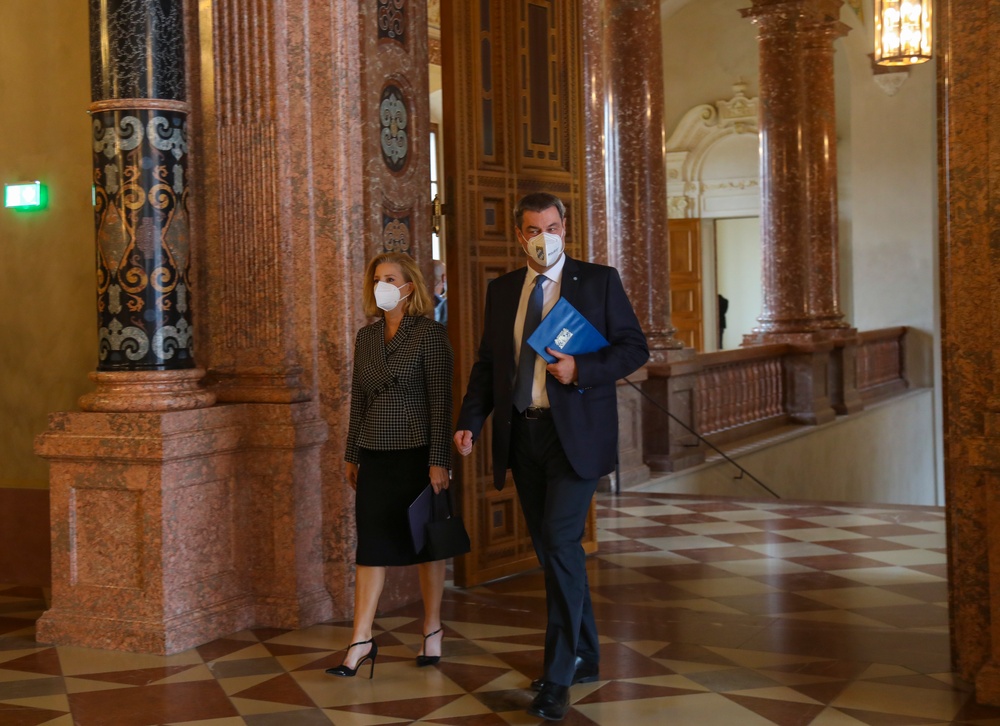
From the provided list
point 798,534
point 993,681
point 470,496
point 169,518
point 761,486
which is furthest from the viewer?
point 761,486

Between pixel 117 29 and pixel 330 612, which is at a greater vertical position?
pixel 117 29

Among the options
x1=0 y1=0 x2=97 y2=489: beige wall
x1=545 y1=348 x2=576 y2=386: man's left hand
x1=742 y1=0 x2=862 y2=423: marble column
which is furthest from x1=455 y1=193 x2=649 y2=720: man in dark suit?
x1=742 y1=0 x2=862 y2=423: marble column

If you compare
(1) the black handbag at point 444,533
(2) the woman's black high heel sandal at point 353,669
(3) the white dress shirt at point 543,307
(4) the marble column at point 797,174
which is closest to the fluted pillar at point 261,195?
(1) the black handbag at point 444,533

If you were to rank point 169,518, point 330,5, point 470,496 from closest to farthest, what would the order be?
1. point 169,518
2. point 330,5
3. point 470,496

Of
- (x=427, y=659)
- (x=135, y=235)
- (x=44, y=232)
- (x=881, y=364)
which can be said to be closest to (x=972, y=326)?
(x=427, y=659)

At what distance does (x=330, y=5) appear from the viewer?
551 centimetres

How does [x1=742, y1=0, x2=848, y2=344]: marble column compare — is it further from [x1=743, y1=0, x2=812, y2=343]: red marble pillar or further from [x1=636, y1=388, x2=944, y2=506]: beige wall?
[x1=636, y1=388, x2=944, y2=506]: beige wall

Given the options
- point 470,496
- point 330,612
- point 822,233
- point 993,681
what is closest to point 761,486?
point 822,233

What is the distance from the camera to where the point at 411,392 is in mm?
Answer: 4555

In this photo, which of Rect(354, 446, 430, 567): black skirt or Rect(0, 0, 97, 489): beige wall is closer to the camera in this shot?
Rect(354, 446, 430, 567): black skirt

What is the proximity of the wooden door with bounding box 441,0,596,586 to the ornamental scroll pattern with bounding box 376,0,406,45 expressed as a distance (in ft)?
1.36

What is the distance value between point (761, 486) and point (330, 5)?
7.20 meters

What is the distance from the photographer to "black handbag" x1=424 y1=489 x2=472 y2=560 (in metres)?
4.51

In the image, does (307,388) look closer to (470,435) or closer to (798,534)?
(470,435)
